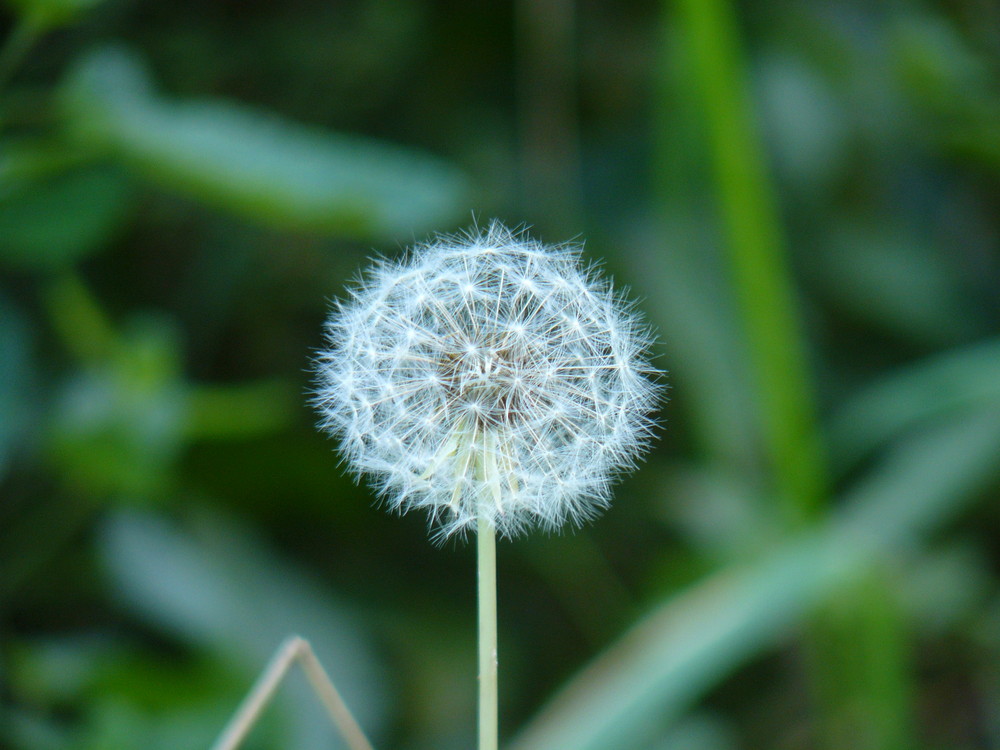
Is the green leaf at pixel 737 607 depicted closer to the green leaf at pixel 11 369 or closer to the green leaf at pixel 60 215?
the green leaf at pixel 11 369

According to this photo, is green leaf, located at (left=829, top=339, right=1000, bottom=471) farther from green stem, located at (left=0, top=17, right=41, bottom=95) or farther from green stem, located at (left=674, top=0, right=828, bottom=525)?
green stem, located at (left=0, top=17, right=41, bottom=95)

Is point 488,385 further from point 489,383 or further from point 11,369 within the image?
point 11,369

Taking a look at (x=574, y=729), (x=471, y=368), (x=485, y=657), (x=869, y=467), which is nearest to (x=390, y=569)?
(x=574, y=729)

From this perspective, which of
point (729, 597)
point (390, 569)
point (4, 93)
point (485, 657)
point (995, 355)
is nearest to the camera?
point (485, 657)

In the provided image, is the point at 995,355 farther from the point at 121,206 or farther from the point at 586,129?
the point at 121,206

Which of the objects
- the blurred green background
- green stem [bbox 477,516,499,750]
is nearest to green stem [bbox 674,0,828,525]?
the blurred green background
